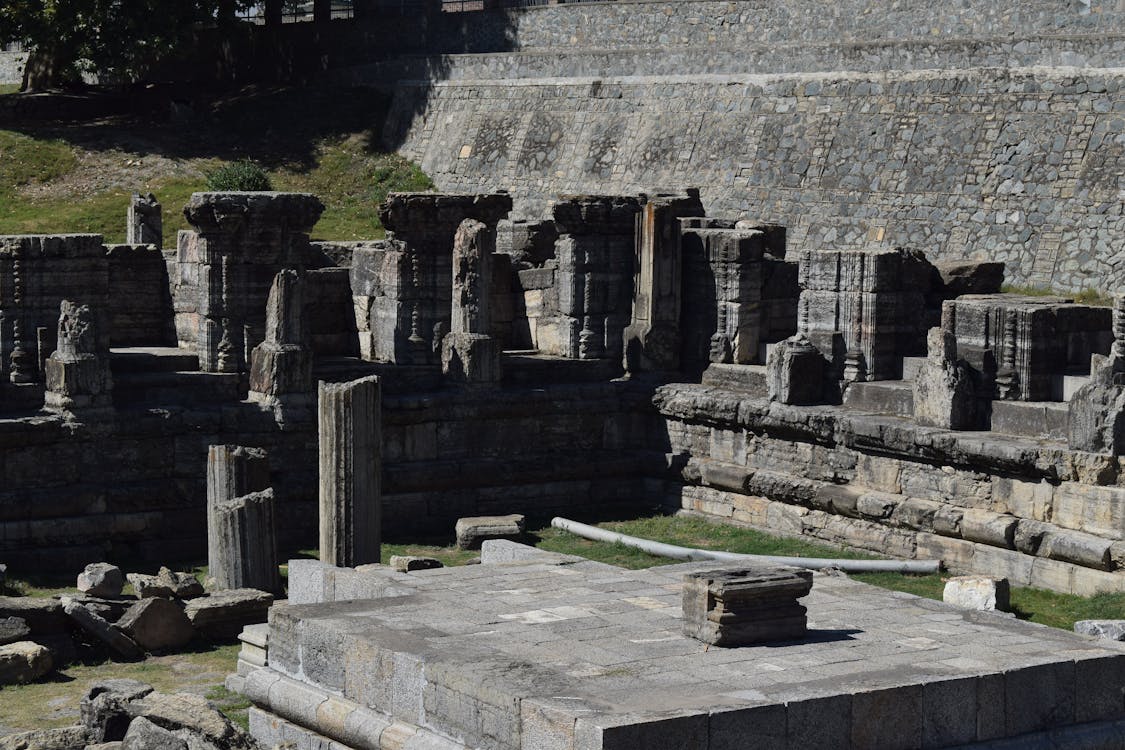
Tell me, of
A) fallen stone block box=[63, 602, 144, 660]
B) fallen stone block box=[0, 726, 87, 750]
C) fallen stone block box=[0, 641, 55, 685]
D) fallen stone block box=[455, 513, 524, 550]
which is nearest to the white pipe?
fallen stone block box=[455, 513, 524, 550]

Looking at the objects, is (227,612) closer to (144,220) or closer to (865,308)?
(865,308)

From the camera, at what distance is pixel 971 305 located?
19.1 meters

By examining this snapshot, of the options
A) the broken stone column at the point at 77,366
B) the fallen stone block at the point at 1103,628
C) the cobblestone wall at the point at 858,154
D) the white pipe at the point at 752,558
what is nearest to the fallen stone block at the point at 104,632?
the broken stone column at the point at 77,366

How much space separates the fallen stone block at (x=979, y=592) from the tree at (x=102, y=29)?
26.3 meters

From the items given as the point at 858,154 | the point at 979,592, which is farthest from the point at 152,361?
the point at 858,154

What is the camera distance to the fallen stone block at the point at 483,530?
20109 millimetres

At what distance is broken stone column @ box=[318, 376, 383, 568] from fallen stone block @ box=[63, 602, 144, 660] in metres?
2.41

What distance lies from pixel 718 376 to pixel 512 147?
16616 millimetres

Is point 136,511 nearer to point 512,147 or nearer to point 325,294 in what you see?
point 325,294

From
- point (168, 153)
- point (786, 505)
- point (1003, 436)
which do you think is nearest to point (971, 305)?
point (1003, 436)

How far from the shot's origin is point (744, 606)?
13211 millimetres

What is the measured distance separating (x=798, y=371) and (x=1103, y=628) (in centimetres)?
579

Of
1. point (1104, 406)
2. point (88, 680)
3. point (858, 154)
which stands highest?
point (858, 154)

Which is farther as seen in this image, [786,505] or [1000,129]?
[1000,129]
